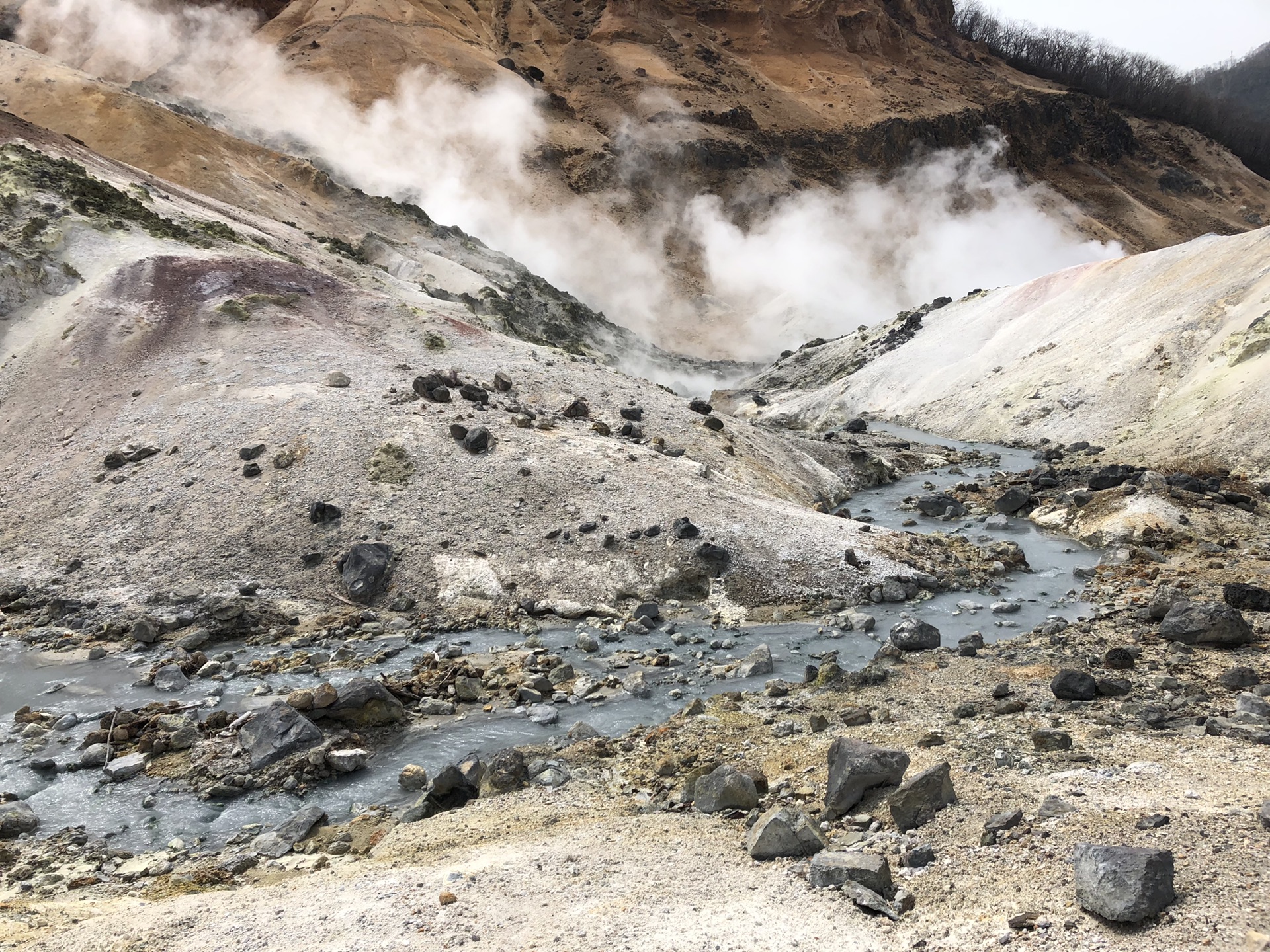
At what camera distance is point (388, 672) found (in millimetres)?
11305

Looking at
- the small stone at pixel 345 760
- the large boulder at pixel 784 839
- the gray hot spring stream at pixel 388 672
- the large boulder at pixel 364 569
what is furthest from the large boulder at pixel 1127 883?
the large boulder at pixel 364 569

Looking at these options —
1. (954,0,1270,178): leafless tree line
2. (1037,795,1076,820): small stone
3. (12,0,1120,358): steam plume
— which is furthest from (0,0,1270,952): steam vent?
(954,0,1270,178): leafless tree line

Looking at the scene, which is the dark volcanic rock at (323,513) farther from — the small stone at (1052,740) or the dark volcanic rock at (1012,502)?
the dark volcanic rock at (1012,502)

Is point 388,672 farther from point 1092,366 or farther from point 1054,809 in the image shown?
point 1092,366

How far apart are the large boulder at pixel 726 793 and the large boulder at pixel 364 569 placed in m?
8.04

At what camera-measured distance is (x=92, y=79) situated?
43.2 m

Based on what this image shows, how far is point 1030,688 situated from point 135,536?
561 inches

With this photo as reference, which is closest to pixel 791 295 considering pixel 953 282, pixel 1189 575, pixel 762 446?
pixel 953 282

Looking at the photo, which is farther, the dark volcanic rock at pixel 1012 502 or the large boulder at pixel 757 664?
the dark volcanic rock at pixel 1012 502

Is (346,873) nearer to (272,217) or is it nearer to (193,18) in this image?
(272,217)

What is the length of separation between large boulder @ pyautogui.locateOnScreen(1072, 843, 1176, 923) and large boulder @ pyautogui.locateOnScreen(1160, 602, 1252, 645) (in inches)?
269

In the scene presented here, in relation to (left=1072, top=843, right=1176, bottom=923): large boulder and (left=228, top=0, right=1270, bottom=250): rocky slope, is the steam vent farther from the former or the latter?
(left=228, top=0, right=1270, bottom=250): rocky slope

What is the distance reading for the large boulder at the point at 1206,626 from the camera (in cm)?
1002

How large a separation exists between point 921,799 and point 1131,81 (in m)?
120
